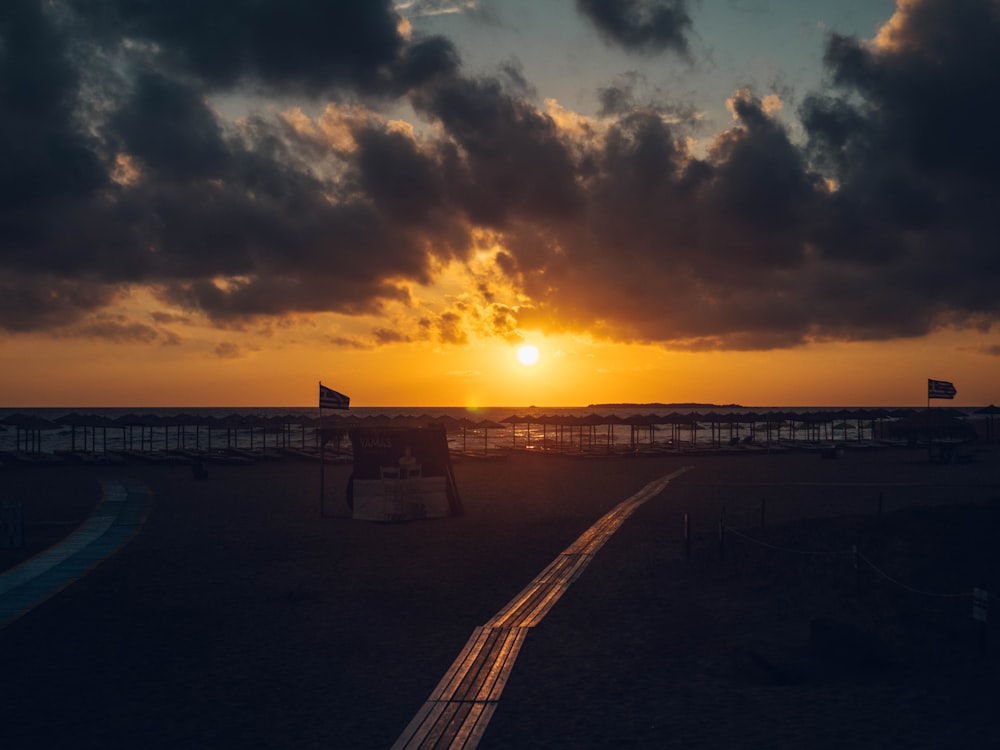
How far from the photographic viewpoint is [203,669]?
12.2 meters

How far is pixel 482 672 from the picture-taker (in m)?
11.9

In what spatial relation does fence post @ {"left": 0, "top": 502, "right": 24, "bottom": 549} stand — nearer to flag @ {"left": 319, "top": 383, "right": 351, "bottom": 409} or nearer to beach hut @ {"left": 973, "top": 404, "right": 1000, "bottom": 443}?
flag @ {"left": 319, "top": 383, "right": 351, "bottom": 409}

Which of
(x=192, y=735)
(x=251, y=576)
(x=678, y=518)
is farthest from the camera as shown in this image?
(x=678, y=518)

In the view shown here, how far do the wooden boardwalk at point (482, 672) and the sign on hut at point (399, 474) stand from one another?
28.4ft

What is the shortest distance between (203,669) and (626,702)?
6.03m

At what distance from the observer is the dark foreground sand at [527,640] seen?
9.80m

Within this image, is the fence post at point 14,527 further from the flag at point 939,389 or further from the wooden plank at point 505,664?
the flag at point 939,389

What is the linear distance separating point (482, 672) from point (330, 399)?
17.1m

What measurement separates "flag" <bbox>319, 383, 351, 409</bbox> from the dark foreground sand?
386cm

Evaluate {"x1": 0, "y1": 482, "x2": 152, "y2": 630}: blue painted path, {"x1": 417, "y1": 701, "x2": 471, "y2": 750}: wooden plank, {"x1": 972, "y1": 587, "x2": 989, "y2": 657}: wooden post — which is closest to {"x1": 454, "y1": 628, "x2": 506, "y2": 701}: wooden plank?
{"x1": 417, "y1": 701, "x2": 471, "y2": 750}: wooden plank

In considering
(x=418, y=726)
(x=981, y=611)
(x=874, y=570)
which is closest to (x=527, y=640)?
(x=418, y=726)

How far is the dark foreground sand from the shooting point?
9805 millimetres

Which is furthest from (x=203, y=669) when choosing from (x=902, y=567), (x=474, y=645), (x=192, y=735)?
(x=902, y=567)

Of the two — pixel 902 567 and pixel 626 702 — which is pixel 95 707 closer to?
pixel 626 702
